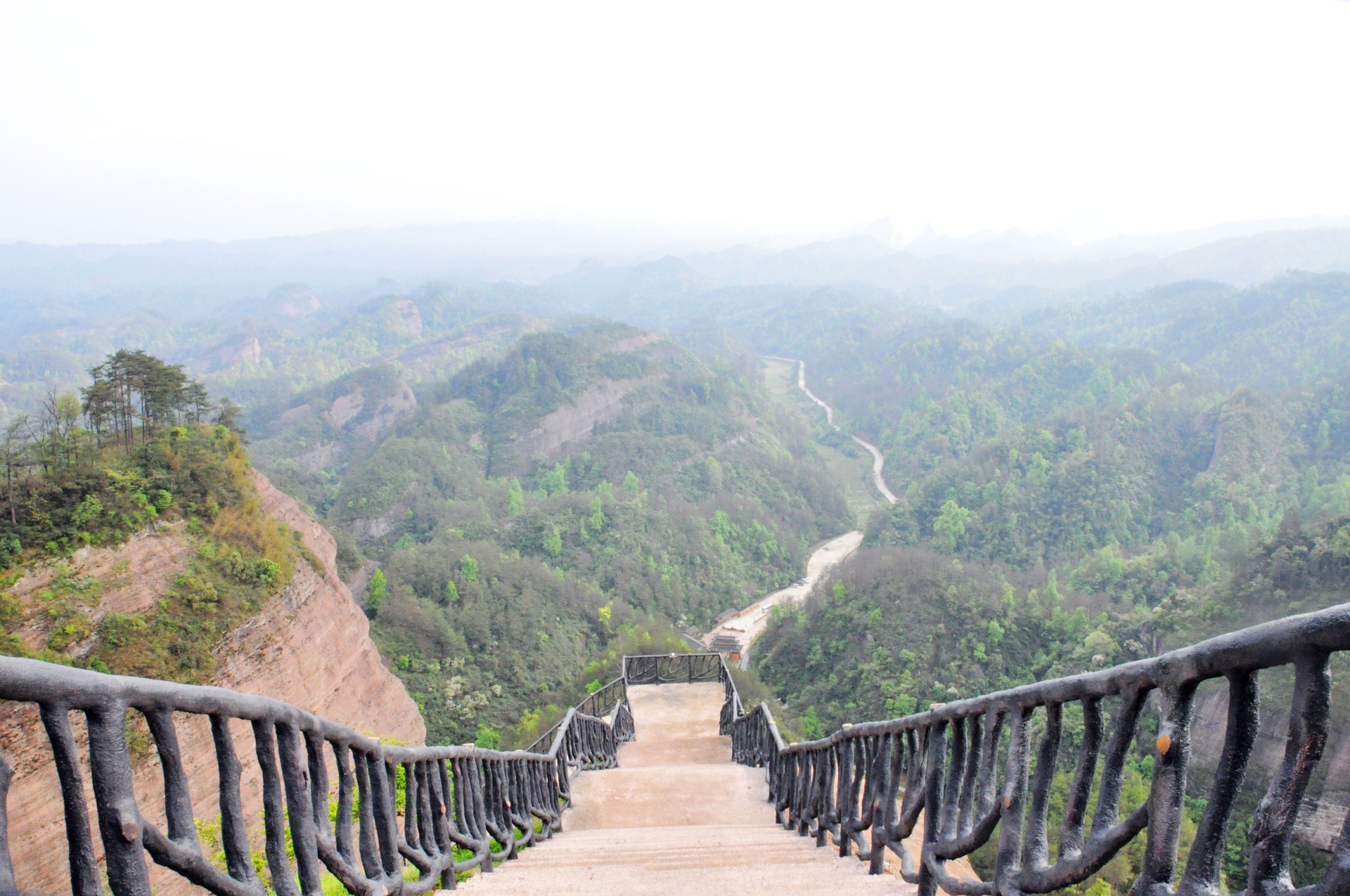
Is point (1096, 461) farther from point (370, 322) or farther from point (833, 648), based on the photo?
point (370, 322)

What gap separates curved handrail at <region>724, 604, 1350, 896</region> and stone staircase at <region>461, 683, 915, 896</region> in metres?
0.51

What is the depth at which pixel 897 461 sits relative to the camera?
96.4 meters

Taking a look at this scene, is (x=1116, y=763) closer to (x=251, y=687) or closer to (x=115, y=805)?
(x=115, y=805)

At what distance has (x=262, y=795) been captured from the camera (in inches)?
132

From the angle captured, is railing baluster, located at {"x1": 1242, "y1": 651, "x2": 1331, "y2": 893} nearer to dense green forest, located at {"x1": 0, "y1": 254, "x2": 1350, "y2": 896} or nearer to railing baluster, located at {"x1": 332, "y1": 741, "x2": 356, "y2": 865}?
railing baluster, located at {"x1": 332, "y1": 741, "x2": 356, "y2": 865}

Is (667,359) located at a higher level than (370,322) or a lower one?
lower

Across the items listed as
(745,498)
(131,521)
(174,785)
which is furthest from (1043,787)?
(745,498)

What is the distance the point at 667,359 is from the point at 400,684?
9107cm

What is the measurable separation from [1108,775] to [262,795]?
3807 mm

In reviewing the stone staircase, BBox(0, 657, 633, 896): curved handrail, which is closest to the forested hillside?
the stone staircase

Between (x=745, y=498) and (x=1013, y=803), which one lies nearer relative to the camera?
(x=1013, y=803)

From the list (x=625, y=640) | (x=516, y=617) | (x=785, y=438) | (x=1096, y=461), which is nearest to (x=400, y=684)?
(x=516, y=617)

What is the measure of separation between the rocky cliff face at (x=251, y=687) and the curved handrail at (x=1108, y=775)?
681cm

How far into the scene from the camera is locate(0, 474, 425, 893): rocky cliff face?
9.20 metres
